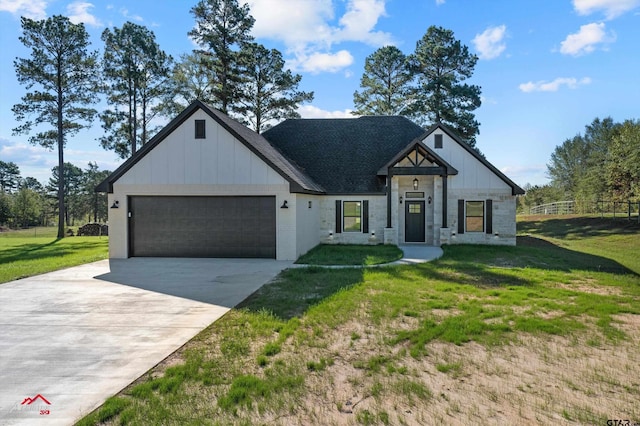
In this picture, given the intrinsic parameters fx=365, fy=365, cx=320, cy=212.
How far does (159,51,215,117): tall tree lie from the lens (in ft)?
89.8

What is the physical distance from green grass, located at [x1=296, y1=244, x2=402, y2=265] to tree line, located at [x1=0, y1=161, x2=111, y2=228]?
156 ft

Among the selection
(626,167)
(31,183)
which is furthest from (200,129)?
(31,183)

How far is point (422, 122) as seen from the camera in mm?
29750

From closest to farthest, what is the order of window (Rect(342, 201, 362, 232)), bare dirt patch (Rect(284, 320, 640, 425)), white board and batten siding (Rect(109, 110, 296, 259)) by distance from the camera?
bare dirt patch (Rect(284, 320, 640, 425)) → white board and batten siding (Rect(109, 110, 296, 259)) → window (Rect(342, 201, 362, 232))

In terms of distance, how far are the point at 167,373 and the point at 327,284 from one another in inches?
198

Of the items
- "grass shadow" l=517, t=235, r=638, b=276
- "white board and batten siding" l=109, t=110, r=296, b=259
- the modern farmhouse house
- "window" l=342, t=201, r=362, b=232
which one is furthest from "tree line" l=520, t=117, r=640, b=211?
"white board and batten siding" l=109, t=110, r=296, b=259

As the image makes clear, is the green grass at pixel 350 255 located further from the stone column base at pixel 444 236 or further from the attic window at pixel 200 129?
the attic window at pixel 200 129

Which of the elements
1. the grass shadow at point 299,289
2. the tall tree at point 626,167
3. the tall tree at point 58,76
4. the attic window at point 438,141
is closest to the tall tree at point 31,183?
the tall tree at point 58,76

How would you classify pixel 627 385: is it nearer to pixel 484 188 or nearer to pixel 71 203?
pixel 484 188

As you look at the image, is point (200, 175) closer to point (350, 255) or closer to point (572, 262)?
point (350, 255)

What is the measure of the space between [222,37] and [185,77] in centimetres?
407

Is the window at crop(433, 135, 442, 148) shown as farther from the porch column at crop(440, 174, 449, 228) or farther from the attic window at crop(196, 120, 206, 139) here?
the attic window at crop(196, 120, 206, 139)

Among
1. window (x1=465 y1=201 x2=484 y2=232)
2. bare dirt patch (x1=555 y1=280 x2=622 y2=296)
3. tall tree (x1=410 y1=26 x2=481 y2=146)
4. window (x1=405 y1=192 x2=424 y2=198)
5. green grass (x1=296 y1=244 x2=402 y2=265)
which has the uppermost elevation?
tall tree (x1=410 y1=26 x2=481 y2=146)

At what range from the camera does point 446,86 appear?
28422 mm
